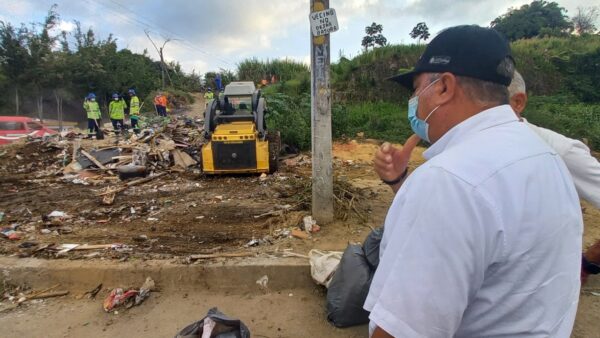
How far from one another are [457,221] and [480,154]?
19 centimetres

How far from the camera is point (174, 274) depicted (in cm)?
384

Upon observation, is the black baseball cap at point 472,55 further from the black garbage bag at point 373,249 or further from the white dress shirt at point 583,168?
the black garbage bag at point 373,249

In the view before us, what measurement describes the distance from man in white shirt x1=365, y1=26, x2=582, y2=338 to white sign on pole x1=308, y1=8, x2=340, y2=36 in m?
3.28

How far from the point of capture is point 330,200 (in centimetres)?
471

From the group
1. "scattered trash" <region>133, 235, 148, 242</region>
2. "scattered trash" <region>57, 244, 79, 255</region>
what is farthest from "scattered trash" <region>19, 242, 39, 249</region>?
"scattered trash" <region>133, 235, 148, 242</region>

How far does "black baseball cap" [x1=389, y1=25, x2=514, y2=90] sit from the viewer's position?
1.10 m

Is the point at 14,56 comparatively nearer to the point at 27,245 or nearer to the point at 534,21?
the point at 27,245

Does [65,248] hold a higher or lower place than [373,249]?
lower

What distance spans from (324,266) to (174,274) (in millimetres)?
1462

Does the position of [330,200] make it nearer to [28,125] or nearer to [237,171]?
[237,171]

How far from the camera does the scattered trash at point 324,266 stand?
3525 millimetres

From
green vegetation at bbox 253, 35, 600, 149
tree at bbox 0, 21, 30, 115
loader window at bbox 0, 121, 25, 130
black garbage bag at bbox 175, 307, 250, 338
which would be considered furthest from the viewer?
tree at bbox 0, 21, 30, 115

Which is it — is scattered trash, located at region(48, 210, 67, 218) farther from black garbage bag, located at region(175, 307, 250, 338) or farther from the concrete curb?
black garbage bag, located at region(175, 307, 250, 338)

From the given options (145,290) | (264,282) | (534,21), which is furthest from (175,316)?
(534,21)
